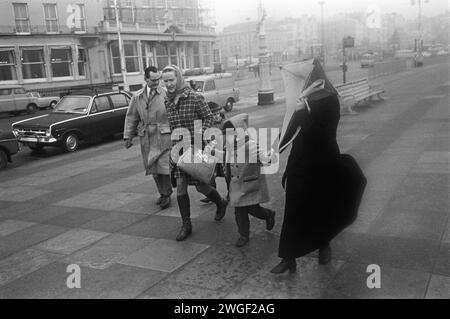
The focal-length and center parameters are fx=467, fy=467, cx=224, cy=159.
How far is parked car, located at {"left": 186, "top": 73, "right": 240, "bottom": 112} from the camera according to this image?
18859 mm

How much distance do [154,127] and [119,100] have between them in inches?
338

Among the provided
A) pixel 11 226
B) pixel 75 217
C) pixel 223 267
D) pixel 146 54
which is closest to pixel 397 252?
pixel 223 267

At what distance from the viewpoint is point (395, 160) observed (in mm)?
8031

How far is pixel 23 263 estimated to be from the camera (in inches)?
189

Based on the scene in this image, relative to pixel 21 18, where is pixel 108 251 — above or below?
below

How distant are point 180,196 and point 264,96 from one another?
15943mm

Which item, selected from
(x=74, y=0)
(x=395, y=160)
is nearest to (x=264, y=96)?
(x=395, y=160)

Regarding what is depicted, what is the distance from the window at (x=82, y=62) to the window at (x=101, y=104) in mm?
29120

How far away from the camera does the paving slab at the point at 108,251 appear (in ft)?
15.3

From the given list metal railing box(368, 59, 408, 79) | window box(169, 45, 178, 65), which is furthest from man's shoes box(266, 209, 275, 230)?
window box(169, 45, 178, 65)

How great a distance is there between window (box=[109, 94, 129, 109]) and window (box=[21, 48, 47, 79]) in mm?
26522

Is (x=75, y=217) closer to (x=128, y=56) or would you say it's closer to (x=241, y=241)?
(x=241, y=241)
